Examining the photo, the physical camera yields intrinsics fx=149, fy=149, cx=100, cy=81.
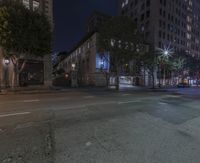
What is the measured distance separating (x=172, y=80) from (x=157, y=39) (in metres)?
17.0

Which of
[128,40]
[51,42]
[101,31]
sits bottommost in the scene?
[51,42]

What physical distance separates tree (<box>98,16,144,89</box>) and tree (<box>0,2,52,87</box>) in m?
11.3

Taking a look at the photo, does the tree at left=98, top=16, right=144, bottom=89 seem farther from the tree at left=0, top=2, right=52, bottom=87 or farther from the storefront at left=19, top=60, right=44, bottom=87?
the storefront at left=19, top=60, right=44, bottom=87

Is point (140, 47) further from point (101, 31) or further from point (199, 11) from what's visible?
point (199, 11)

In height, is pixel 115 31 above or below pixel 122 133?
above

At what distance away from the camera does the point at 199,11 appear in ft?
240

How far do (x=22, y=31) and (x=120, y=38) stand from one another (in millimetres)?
16207

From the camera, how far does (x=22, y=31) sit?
1781cm

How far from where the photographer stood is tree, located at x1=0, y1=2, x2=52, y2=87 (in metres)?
16.9

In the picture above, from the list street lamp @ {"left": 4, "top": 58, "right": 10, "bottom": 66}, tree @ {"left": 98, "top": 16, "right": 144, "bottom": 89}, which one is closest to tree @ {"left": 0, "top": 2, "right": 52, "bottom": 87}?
street lamp @ {"left": 4, "top": 58, "right": 10, "bottom": 66}

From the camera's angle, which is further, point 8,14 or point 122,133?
point 8,14

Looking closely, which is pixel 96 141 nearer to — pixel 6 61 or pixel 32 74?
pixel 6 61

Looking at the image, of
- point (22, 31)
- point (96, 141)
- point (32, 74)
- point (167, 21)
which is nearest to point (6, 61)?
point (32, 74)

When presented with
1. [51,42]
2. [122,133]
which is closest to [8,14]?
[51,42]
